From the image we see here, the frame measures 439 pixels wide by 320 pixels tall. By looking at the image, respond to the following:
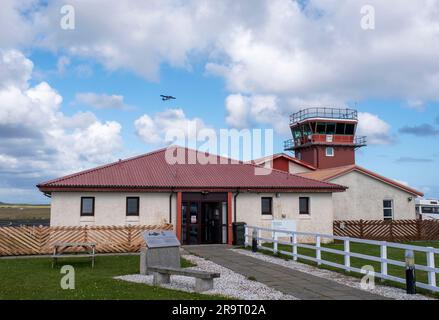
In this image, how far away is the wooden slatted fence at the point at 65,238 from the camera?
1886 cm

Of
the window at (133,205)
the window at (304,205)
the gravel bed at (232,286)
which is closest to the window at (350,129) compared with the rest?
the window at (304,205)

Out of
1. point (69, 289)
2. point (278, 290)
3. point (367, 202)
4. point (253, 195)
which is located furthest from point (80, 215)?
point (367, 202)

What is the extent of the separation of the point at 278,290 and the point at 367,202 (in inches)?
882

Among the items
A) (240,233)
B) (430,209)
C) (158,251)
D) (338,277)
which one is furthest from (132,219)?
(430,209)

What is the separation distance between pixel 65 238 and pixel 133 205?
386 cm

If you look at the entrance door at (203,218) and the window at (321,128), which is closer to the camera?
the entrance door at (203,218)

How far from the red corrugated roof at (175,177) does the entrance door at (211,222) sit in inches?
50.6

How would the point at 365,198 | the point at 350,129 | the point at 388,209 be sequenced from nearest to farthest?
the point at 365,198 < the point at 388,209 < the point at 350,129

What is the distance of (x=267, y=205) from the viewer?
23.9 meters

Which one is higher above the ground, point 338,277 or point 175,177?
point 175,177

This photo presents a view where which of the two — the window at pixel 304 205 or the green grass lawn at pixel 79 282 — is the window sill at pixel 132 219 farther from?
the window at pixel 304 205

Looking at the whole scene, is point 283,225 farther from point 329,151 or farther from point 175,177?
point 329,151

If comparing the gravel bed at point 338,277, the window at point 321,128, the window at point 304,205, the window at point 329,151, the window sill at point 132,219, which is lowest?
the gravel bed at point 338,277
